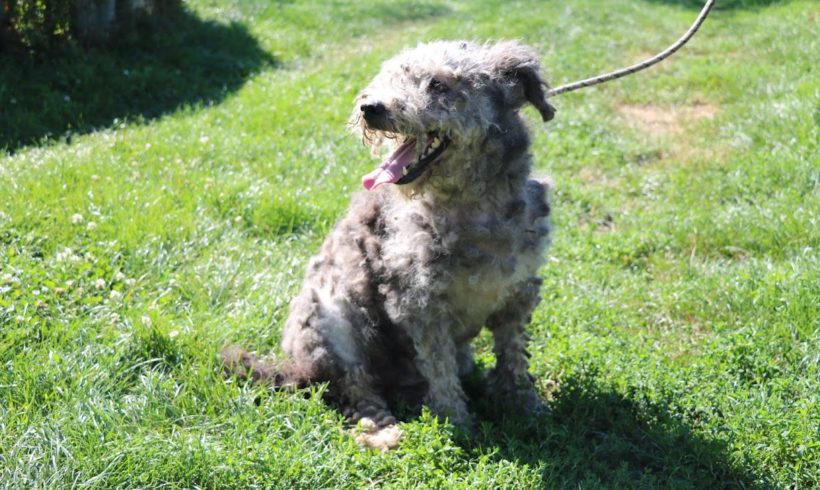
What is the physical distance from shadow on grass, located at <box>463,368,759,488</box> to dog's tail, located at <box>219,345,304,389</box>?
1003mm

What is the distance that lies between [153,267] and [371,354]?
5.67ft

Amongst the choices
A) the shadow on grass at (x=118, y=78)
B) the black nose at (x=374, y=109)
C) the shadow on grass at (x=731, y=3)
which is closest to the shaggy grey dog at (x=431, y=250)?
the black nose at (x=374, y=109)

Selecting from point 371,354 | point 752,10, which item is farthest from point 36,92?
point 752,10

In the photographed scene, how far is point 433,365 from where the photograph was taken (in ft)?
13.7

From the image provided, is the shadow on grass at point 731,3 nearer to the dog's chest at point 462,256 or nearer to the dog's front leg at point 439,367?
the dog's chest at point 462,256

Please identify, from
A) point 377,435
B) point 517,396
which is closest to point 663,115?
point 517,396

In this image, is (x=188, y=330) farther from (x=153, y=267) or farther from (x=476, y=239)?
(x=476, y=239)

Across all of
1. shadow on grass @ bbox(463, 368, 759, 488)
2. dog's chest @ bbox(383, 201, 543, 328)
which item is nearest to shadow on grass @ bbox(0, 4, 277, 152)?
dog's chest @ bbox(383, 201, 543, 328)

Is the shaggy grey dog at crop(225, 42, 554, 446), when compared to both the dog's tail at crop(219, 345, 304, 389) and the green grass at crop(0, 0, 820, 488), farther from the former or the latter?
the green grass at crop(0, 0, 820, 488)

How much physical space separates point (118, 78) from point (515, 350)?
6420 mm

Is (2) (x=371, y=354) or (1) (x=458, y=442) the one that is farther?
(2) (x=371, y=354)

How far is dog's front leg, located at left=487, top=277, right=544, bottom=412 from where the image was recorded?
4355 mm

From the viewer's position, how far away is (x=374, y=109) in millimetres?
3770

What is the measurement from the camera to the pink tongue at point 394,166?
Result: 388 centimetres
